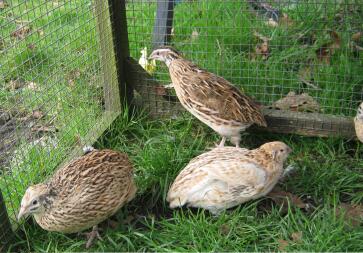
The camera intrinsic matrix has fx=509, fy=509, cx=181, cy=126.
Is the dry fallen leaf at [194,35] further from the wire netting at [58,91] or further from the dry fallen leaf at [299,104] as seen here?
the dry fallen leaf at [299,104]

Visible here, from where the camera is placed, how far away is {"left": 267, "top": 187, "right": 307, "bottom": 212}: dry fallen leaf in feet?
13.7

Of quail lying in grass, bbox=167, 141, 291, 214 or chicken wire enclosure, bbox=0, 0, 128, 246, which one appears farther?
chicken wire enclosure, bbox=0, 0, 128, 246

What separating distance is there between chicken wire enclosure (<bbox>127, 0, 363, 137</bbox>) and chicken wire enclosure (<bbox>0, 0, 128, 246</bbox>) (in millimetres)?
415

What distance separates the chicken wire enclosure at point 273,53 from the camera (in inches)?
208

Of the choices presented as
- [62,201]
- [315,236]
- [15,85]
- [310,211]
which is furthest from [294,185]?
[15,85]

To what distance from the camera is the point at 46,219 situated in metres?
3.78

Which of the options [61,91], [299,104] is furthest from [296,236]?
[61,91]

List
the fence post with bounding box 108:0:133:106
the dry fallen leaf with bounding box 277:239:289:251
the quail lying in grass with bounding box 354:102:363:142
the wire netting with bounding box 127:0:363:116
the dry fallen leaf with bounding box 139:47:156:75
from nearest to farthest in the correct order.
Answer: the dry fallen leaf with bounding box 277:239:289:251 < the quail lying in grass with bounding box 354:102:363:142 < the fence post with bounding box 108:0:133:106 < the wire netting with bounding box 127:0:363:116 < the dry fallen leaf with bounding box 139:47:156:75

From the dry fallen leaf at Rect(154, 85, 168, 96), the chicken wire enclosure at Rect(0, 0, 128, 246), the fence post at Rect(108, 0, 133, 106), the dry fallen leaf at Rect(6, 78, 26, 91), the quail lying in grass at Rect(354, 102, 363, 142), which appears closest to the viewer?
the chicken wire enclosure at Rect(0, 0, 128, 246)

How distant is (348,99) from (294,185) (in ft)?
4.64

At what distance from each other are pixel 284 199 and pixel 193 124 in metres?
1.49

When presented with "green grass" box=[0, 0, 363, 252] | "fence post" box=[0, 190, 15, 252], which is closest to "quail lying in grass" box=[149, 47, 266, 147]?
"green grass" box=[0, 0, 363, 252]

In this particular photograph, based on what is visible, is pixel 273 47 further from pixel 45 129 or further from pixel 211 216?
pixel 45 129

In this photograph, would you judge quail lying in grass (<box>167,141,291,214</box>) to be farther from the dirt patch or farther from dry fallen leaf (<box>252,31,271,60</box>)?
dry fallen leaf (<box>252,31,271,60</box>)
